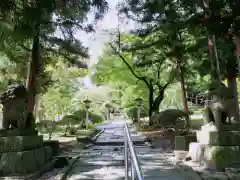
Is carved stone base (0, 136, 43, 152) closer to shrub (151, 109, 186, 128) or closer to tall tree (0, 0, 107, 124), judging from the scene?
tall tree (0, 0, 107, 124)

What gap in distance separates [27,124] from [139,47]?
8.12 meters

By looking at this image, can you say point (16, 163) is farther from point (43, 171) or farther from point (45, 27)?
point (45, 27)

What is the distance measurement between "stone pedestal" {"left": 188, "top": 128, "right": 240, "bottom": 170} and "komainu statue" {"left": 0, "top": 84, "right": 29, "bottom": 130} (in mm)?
4348

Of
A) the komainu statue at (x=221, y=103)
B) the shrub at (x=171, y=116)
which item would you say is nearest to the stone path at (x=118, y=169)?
the komainu statue at (x=221, y=103)

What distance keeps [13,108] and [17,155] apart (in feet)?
3.64

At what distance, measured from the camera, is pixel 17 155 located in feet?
21.9

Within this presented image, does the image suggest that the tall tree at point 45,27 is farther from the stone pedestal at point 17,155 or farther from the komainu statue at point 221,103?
the komainu statue at point 221,103

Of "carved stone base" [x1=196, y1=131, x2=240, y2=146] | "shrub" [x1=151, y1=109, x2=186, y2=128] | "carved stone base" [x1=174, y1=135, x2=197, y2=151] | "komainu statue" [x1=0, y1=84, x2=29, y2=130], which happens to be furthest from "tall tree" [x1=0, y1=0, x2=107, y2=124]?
"shrub" [x1=151, y1=109, x2=186, y2=128]

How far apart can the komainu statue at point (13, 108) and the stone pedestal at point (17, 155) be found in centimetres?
26

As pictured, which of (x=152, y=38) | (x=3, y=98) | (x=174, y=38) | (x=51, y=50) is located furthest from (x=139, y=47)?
(x=3, y=98)

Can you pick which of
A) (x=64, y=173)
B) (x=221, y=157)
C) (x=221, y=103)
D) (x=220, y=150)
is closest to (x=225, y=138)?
(x=220, y=150)

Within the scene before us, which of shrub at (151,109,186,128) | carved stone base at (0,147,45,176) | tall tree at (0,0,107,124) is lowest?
carved stone base at (0,147,45,176)

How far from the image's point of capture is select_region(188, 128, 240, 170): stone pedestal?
A: 6660 mm

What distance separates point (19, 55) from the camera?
11.7 m
